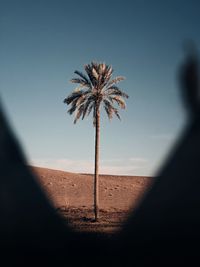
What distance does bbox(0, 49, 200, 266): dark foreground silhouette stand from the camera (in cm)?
1306

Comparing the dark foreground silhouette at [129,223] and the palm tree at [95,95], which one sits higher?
the palm tree at [95,95]

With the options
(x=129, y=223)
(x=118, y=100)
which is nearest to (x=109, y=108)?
(x=118, y=100)

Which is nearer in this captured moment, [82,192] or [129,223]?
[129,223]

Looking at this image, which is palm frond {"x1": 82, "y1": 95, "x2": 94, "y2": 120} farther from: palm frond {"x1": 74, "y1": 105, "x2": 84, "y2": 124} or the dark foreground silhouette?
the dark foreground silhouette

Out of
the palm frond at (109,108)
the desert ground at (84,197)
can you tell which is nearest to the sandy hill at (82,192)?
the desert ground at (84,197)

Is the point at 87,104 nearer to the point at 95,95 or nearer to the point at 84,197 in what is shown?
the point at 95,95

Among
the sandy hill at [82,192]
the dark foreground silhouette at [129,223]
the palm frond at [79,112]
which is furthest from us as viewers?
the sandy hill at [82,192]

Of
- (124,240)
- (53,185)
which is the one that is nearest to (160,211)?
(124,240)

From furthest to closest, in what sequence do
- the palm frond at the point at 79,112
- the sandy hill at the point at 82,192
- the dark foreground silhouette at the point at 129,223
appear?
the sandy hill at the point at 82,192
the palm frond at the point at 79,112
the dark foreground silhouette at the point at 129,223

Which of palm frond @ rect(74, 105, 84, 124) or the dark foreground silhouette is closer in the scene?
the dark foreground silhouette

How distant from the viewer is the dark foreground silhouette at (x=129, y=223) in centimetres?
1306

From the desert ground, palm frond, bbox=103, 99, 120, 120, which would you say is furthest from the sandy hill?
palm frond, bbox=103, 99, 120, 120

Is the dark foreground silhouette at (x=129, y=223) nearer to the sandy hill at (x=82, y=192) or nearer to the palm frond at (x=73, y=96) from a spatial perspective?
the palm frond at (x=73, y=96)

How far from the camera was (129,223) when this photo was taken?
16641 millimetres
